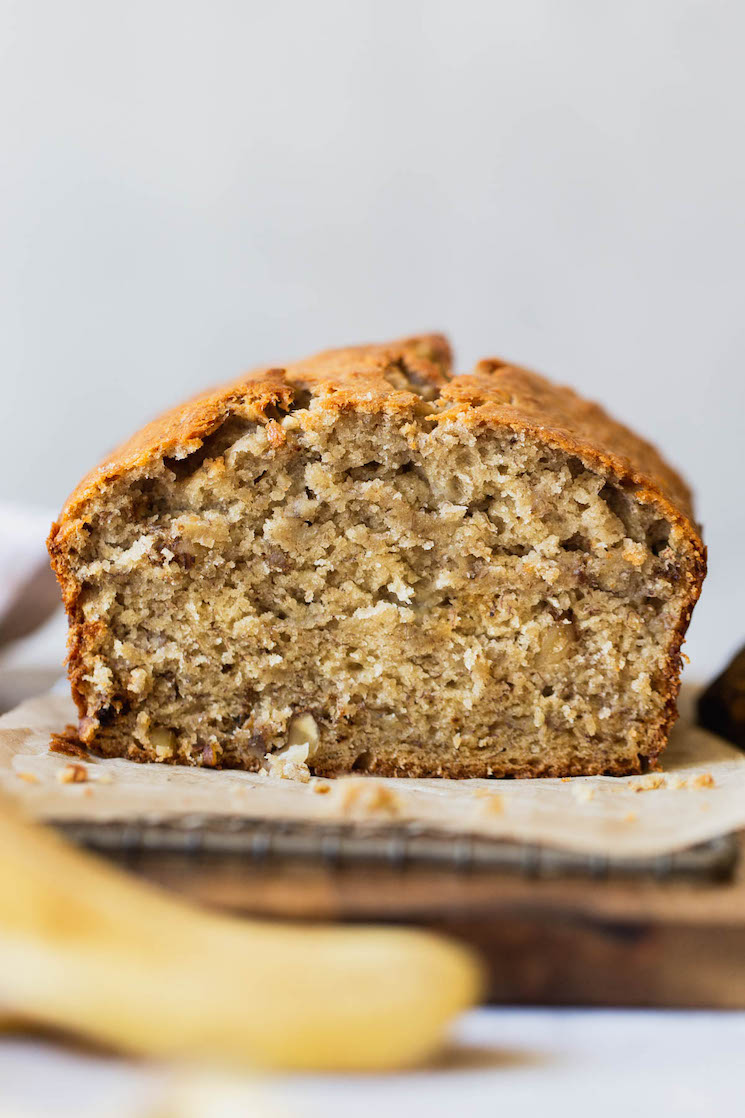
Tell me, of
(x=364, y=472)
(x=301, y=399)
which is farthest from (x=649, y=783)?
(x=301, y=399)

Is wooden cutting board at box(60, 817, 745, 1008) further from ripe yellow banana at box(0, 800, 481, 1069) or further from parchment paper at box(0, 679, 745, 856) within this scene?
ripe yellow banana at box(0, 800, 481, 1069)

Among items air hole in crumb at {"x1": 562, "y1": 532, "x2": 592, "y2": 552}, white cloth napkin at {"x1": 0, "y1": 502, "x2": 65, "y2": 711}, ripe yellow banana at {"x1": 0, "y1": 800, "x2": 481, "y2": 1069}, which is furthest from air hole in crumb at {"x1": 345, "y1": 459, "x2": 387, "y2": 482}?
ripe yellow banana at {"x1": 0, "y1": 800, "x2": 481, "y2": 1069}

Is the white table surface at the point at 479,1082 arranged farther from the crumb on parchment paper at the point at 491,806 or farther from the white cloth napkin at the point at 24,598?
the white cloth napkin at the point at 24,598

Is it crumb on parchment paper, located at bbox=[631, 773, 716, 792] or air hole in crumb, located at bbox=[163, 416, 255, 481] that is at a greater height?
air hole in crumb, located at bbox=[163, 416, 255, 481]

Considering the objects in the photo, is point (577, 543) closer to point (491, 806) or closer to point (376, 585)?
point (376, 585)

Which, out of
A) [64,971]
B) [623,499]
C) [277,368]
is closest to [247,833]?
[64,971]

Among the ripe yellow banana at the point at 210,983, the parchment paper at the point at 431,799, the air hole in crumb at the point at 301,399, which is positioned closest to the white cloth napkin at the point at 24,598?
the parchment paper at the point at 431,799
